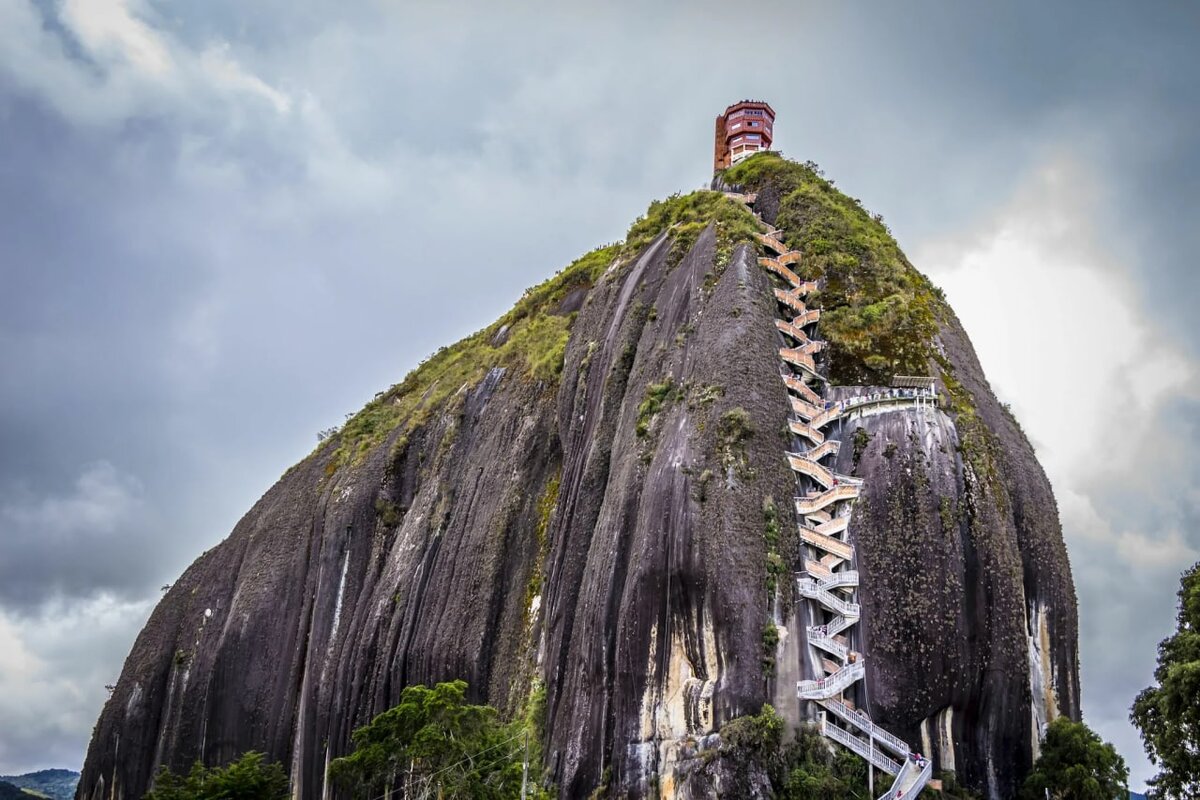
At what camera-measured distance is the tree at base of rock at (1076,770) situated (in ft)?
100

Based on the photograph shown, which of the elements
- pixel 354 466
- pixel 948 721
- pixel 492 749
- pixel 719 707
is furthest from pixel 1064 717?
pixel 354 466

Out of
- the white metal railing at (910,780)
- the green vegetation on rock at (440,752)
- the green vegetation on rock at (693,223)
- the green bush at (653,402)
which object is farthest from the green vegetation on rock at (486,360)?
the white metal railing at (910,780)

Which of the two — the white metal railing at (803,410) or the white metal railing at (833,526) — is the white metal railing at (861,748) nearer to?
the white metal railing at (833,526)

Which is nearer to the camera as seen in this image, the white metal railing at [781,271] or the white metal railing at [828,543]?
the white metal railing at [828,543]

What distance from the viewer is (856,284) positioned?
41.7 meters

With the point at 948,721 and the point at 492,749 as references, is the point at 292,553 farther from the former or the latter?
the point at 948,721

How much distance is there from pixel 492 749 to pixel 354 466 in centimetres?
2905

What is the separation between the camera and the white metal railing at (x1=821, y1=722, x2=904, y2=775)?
98.3ft

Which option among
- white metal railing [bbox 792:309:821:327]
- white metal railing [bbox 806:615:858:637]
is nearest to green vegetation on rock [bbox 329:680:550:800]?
white metal railing [bbox 806:615:858:637]

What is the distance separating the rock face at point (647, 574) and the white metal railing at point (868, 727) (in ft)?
1.61

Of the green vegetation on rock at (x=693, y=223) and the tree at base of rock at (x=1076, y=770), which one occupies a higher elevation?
the green vegetation on rock at (x=693, y=223)

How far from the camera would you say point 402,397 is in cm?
6844

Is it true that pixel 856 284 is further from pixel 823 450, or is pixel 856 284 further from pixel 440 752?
pixel 440 752

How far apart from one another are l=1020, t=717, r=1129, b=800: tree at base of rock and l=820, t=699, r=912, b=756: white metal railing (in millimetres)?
4163
